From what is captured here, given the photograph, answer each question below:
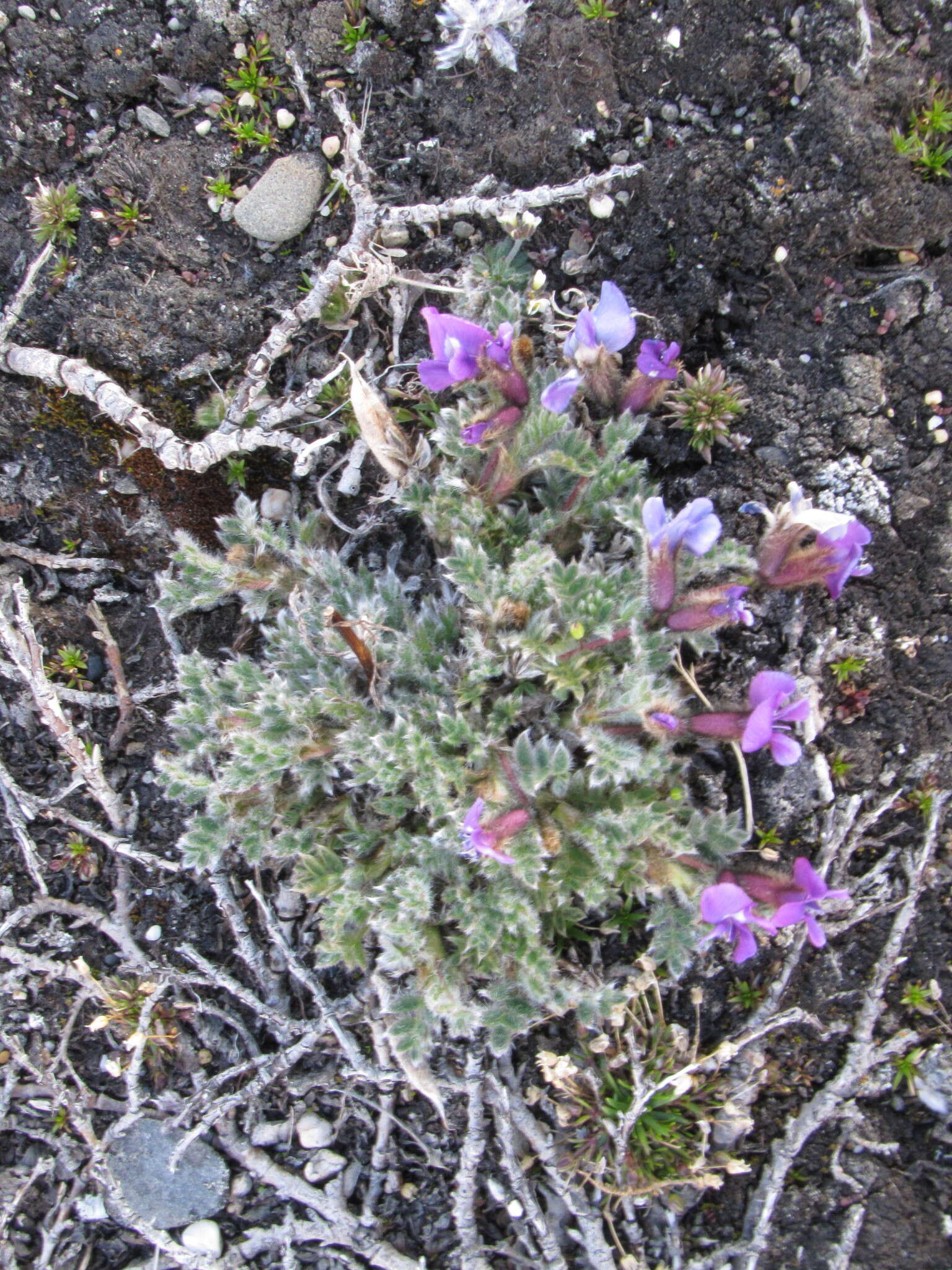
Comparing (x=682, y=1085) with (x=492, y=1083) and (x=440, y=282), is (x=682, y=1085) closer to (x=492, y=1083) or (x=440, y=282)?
(x=492, y=1083)

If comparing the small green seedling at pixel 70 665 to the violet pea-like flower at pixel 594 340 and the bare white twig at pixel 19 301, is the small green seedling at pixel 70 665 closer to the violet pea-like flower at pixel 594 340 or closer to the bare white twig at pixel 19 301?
the bare white twig at pixel 19 301

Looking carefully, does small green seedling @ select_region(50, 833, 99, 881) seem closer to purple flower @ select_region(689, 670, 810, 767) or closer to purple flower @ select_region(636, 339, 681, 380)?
purple flower @ select_region(689, 670, 810, 767)

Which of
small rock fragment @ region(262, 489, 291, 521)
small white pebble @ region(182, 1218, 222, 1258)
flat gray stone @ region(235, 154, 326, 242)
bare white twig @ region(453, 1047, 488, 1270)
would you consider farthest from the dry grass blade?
small white pebble @ region(182, 1218, 222, 1258)

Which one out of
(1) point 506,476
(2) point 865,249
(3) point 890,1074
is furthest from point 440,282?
(3) point 890,1074

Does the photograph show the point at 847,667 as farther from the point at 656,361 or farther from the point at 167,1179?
the point at 167,1179

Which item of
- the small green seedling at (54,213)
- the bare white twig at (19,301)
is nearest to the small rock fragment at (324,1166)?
the bare white twig at (19,301)
